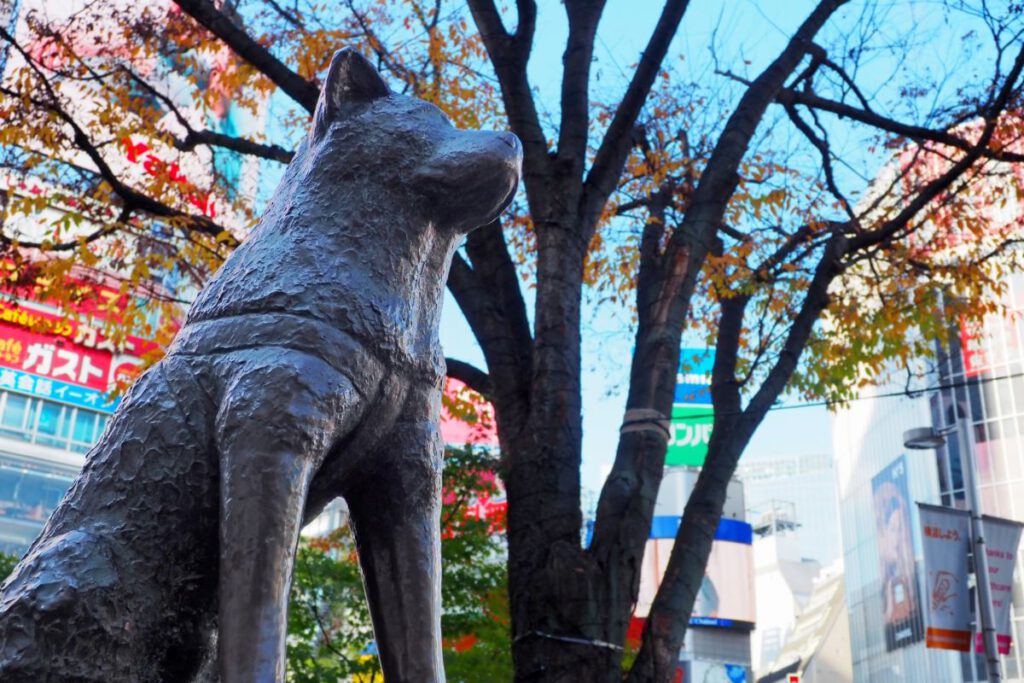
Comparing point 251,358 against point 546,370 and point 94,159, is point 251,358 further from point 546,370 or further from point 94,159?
point 94,159

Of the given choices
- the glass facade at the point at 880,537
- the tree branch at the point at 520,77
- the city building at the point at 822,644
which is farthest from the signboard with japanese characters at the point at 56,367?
the city building at the point at 822,644

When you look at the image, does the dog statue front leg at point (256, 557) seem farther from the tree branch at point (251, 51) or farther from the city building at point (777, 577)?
the city building at point (777, 577)

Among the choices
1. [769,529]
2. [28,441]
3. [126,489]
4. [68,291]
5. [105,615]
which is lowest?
[105,615]

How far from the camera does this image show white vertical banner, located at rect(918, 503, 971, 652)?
1076 cm

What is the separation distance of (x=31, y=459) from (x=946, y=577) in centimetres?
2565

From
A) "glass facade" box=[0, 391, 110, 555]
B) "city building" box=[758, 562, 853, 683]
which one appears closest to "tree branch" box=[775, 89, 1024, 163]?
"glass facade" box=[0, 391, 110, 555]

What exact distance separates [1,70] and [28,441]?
23083mm

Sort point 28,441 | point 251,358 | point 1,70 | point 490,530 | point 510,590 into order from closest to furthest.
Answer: point 251,358 < point 510,590 < point 1,70 < point 490,530 < point 28,441

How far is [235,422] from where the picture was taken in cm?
180

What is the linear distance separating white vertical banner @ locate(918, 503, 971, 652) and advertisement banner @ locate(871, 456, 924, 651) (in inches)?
1135

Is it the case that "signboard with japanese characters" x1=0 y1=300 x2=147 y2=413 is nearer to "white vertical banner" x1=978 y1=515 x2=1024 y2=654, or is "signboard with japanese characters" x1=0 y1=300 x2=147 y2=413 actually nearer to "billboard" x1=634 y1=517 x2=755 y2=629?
"billboard" x1=634 y1=517 x2=755 y2=629

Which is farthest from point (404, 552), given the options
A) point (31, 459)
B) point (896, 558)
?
point (896, 558)

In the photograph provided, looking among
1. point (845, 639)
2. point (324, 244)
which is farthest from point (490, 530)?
point (845, 639)

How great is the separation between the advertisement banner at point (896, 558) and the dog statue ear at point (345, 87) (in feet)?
131
